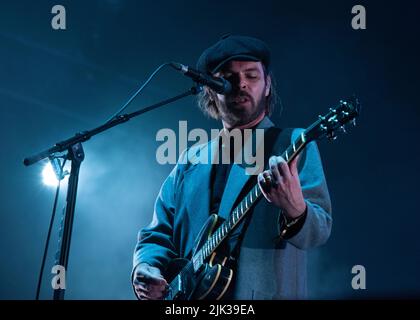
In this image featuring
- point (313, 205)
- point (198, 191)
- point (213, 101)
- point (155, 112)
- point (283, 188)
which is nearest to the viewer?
point (283, 188)

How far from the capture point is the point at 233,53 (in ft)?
7.95

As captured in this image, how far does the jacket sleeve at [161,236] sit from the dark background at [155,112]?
44.4 inches

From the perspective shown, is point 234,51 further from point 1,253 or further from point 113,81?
point 1,253

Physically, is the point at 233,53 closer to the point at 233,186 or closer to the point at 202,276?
the point at 233,186

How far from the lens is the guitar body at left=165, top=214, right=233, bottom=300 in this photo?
1.93m

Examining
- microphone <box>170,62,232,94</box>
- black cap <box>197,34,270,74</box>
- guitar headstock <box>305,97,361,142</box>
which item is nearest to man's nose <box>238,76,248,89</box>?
black cap <box>197,34,270,74</box>

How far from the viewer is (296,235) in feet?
5.91

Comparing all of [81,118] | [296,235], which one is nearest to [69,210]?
[296,235]

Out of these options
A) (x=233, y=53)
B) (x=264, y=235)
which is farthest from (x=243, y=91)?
(x=264, y=235)

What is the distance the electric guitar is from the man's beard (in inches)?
19.0

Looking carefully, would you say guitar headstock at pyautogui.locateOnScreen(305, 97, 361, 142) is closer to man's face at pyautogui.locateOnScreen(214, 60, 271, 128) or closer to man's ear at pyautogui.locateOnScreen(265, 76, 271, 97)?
man's face at pyautogui.locateOnScreen(214, 60, 271, 128)

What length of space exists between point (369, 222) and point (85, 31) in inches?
109

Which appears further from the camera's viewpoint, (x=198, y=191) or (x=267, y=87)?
(x=267, y=87)

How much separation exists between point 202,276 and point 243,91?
96 cm
